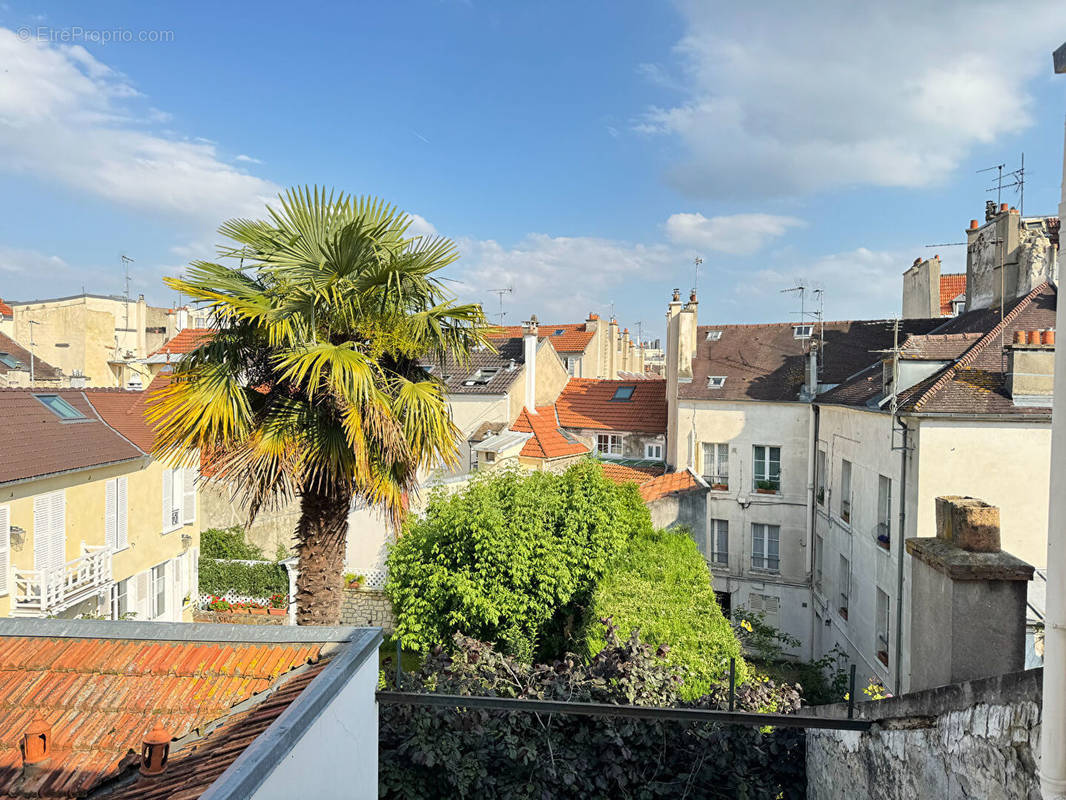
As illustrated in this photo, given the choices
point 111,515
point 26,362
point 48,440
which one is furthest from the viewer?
point 26,362

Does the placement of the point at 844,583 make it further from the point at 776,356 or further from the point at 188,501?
the point at 188,501

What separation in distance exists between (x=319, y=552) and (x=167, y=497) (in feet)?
40.4

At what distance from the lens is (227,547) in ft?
72.4

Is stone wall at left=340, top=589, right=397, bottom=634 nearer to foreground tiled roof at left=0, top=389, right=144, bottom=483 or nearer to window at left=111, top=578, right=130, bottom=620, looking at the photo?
window at left=111, top=578, right=130, bottom=620

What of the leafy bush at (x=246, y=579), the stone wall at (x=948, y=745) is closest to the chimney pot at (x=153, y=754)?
the stone wall at (x=948, y=745)

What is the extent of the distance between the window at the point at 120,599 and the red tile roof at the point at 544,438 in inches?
441

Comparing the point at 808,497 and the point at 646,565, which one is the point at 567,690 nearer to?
the point at 646,565

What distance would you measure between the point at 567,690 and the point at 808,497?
53.3 feet

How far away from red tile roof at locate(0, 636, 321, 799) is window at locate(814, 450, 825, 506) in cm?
1847

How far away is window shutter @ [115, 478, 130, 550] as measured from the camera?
15.1m

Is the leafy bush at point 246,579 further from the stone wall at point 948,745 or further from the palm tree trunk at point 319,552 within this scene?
the stone wall at point 948,745

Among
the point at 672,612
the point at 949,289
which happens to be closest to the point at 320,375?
the point at 672,612

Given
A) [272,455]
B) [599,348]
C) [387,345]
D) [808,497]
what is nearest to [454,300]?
[387,345]

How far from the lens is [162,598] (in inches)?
677
